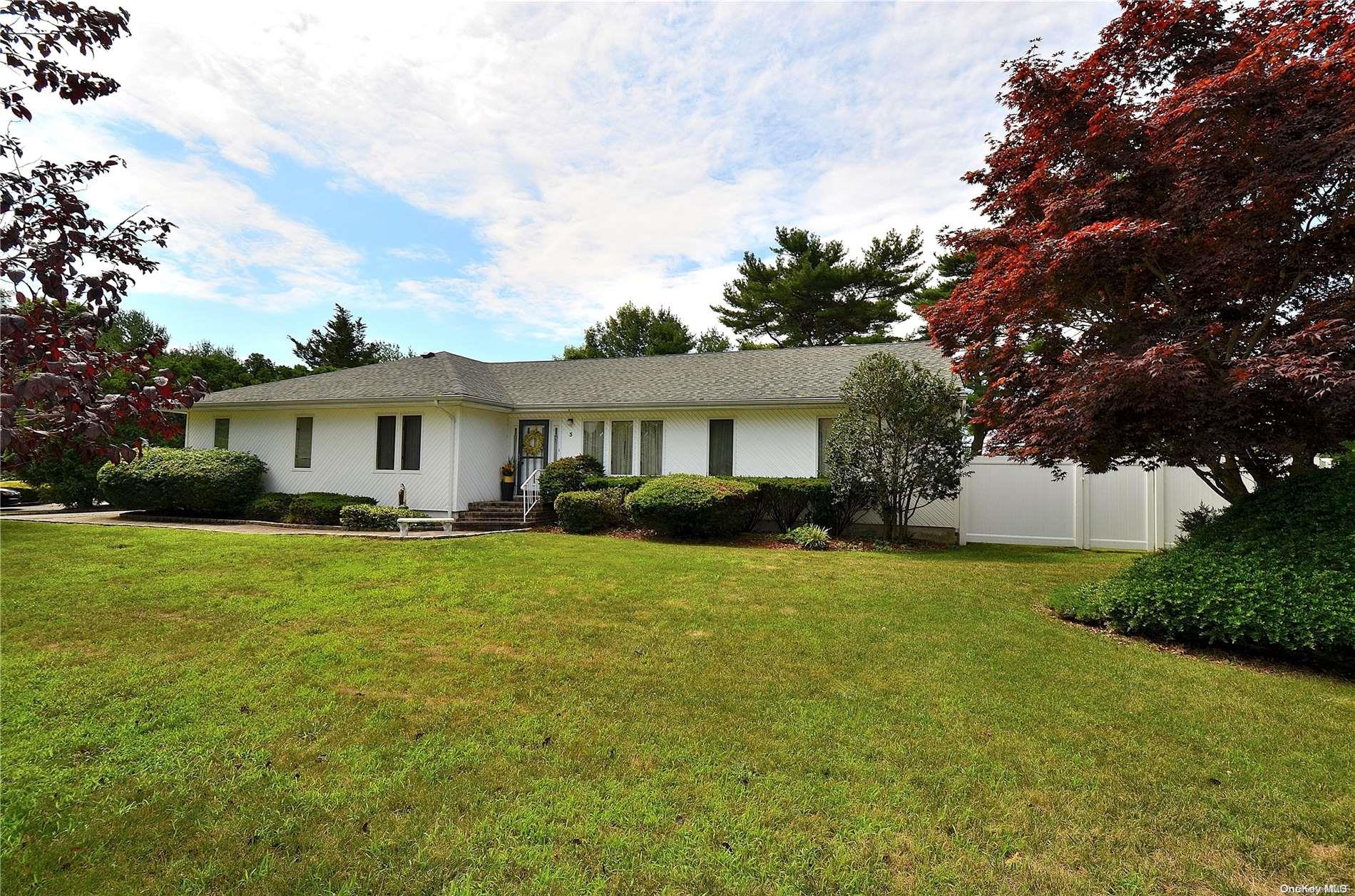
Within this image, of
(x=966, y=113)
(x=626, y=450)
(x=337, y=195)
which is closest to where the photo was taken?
(x=966, y=113)

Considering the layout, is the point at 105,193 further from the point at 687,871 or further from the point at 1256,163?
the point at 1256,163

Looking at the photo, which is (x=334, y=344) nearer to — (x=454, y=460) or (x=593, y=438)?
(x=454, y=460)

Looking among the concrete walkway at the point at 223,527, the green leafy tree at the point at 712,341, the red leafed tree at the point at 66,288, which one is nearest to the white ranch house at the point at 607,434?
the concrete walkway at the point at 223,527

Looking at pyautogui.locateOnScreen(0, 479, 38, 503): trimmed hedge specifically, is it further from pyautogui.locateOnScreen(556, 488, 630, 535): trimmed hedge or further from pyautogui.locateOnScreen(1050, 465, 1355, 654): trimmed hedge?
pyautogui.locateOnScreen(1050, 465, 1355, 654): trimmed hedge

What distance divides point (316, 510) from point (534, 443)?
530 cm

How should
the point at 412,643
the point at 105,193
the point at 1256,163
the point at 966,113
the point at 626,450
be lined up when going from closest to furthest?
the point at 105,193, the point at 412,643, the point at 1256,163, the point at 966,113, the point at 626,450

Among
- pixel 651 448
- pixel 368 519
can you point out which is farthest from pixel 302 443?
pixel 651 448

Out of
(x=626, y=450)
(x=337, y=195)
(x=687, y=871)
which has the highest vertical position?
(x=337, y=195)

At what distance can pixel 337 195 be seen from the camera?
1150cm

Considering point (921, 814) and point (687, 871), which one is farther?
point (921, 814)

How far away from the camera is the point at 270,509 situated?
14336 mm

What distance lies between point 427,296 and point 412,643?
2199 cm

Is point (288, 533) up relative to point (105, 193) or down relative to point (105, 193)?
down

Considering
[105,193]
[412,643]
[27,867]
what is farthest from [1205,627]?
[105,193]
